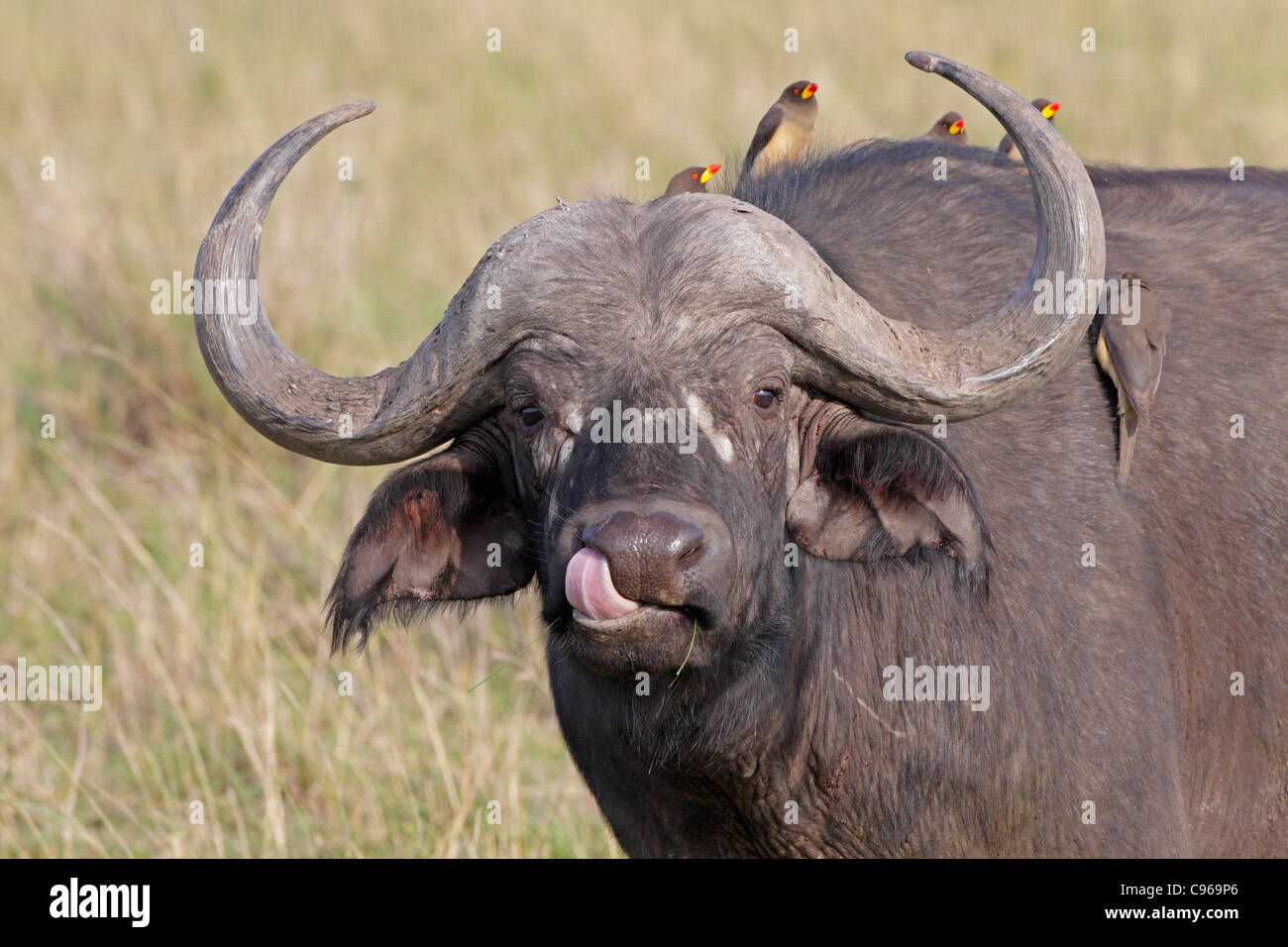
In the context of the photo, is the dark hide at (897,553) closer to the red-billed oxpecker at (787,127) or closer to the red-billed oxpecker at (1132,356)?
the red-billed oxpecker at (1132,356)

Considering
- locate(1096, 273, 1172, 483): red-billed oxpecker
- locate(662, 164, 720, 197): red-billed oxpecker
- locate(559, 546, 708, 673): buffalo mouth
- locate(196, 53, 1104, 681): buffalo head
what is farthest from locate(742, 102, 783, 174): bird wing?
locate(559, 546, 708, 673): buffalo mouth

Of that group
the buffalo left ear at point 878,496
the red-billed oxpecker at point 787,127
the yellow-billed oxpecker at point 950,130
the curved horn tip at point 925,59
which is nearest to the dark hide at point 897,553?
the buffalo left ear at point 878,496

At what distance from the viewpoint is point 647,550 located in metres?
3.18

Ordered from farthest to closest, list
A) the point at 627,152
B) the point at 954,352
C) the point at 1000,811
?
the point at 627,152 < the point at 1000,811 < the point at 954,352

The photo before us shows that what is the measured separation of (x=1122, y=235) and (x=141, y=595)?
4210 mm

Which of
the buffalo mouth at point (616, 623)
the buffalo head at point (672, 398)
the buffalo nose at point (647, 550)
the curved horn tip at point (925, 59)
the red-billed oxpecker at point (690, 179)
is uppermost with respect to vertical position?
the red-billed oxpecker at point (690, 179)

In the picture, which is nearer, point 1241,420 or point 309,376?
point 309,376

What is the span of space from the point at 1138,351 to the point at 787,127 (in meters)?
2.13

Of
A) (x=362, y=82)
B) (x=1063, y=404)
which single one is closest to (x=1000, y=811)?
(x=1063, y=404)

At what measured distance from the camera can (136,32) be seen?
16.1 m

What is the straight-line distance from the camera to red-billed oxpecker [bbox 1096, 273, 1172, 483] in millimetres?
4047

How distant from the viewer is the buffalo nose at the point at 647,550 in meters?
3.18

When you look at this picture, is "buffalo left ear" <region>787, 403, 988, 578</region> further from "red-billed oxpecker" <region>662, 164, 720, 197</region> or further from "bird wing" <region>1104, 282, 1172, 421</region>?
"red-billed oxpecker" <region>662, 164, 720, 197</region>
